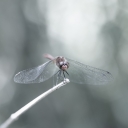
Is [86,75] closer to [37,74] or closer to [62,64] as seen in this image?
[62,64]

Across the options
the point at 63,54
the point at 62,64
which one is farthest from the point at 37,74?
the point at 63,54

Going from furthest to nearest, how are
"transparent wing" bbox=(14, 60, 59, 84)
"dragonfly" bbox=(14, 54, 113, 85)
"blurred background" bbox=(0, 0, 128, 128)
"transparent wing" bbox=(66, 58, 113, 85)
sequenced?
"blurred background" bbox=(0, 0, 128, 128), "transparent wing" bbox=(66, 58, 113, 85), "dragonfly" bbox=(14, 54, 113, 85), "transparent wing" bbox=(14, 60, 59, 84)

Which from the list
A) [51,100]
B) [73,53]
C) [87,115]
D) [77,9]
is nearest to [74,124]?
[87,115]

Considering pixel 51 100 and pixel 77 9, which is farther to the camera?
pixel 77 9

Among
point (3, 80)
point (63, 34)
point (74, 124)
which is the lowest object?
point (74, 124)

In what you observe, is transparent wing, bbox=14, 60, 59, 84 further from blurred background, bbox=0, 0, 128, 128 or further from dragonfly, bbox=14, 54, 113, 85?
blurred background, bbox=0, 0, 128, 128

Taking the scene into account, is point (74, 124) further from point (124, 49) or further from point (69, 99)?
point (124, 49)

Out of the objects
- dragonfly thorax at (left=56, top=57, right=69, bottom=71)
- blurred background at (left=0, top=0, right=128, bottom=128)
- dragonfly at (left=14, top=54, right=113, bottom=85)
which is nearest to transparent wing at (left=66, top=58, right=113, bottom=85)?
dragonfly at (left=14, top=54, right=113, bottom=85)
